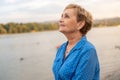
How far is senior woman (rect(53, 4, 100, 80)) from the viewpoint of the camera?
298 centimetres

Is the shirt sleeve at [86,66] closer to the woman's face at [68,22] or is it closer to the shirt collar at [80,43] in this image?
the shirt collar at [80,43]

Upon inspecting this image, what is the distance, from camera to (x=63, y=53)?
3236mm

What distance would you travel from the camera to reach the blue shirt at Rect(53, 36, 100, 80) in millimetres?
2967

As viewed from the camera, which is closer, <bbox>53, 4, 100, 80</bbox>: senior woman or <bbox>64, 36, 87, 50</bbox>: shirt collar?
<bbox>53, 4, 100, 80</bbox>: senior woman

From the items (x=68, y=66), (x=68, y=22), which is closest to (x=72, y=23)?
(x=68, y=22)

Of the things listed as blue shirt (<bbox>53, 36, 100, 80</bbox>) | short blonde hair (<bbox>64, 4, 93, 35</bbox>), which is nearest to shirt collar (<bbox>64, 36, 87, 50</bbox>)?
blue shirt (<bbox>53, 36, 100, 80</bbox>)

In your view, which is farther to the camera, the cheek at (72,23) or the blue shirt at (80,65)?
the cheek at (72,23)

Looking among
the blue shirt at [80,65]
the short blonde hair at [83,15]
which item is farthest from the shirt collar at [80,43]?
the short blonde hair at [83,15]

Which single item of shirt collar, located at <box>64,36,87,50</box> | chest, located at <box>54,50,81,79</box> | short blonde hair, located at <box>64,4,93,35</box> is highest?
short blonde hair, located at <box>64,4,93,35</box>

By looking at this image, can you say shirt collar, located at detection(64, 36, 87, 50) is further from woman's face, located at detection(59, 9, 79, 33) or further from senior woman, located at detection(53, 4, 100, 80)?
woman's face, located at detection(59, 9, 79, 33)

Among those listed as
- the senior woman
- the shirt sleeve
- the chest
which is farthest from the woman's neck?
the shirt sleeve

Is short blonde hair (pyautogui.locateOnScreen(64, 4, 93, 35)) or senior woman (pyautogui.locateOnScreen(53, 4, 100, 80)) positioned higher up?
short blonde hair (pyautogui.locateOnScreen(64, 4, 93, 35))

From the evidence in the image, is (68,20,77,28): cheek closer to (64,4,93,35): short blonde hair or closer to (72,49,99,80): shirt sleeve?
(64,4,93,35): short blonde hair

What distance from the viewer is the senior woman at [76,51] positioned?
2977 mm
